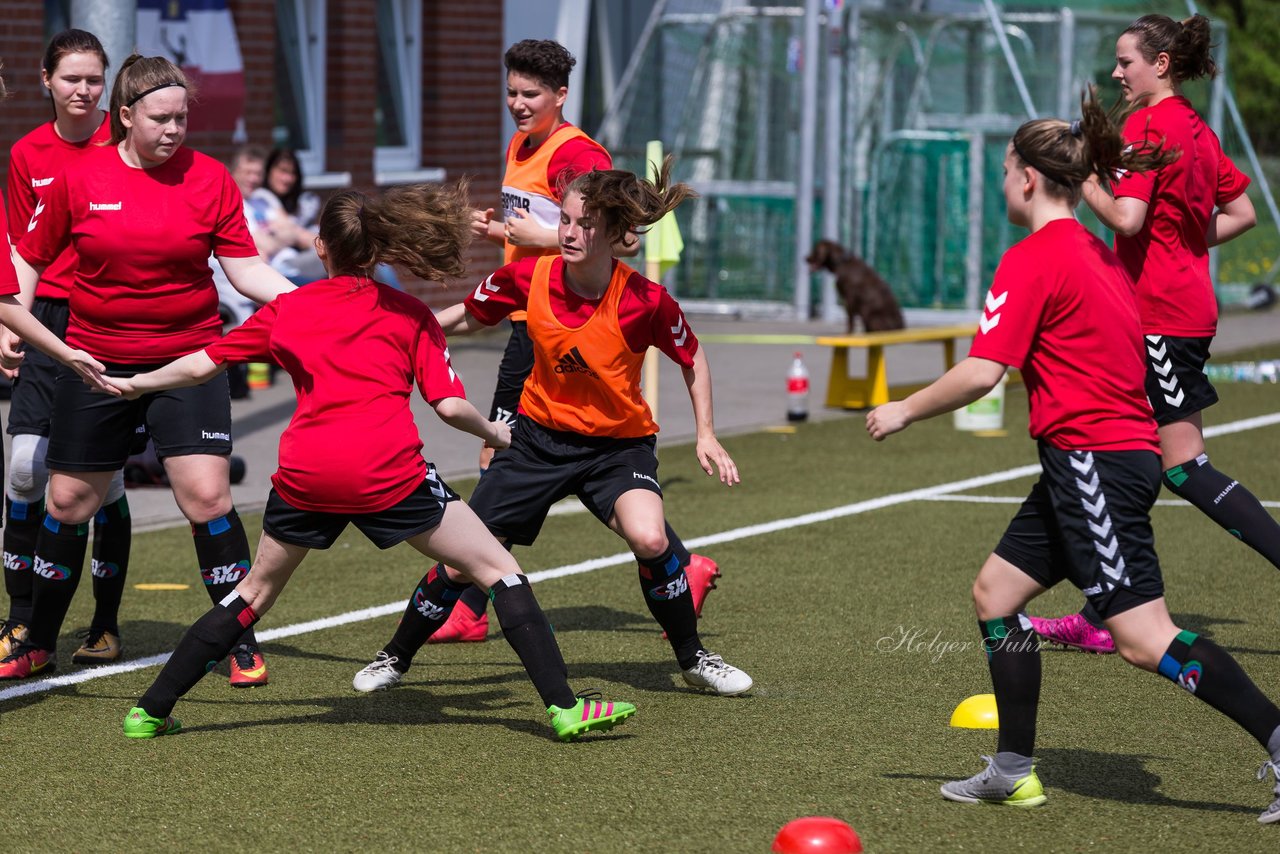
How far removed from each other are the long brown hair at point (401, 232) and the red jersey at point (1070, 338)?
5.09 feet

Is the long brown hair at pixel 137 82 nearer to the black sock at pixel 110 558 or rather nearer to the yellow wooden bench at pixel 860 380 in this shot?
the black sock at pixel 110 558

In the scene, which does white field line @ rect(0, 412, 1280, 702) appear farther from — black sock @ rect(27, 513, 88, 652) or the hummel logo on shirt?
the hummel logo on shirt

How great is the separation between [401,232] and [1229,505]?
2994 millimetres

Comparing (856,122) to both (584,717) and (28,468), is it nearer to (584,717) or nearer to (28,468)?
(28,468)

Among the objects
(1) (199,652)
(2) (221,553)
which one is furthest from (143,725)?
(2) (221,553)

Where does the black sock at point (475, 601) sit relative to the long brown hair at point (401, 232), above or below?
below

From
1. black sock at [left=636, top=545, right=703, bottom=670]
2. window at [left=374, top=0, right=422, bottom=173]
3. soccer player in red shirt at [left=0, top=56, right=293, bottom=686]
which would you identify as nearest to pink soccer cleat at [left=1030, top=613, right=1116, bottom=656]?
black sock at [left=636, top=545, right=703, bottom=670]

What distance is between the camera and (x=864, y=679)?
6.51m

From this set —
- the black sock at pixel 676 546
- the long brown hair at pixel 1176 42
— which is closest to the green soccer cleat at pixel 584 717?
the black sock at pixel 676 546

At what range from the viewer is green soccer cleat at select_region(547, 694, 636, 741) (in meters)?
5.59

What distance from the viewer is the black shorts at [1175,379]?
6.62 meters

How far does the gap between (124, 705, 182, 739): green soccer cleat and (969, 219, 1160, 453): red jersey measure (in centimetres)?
261

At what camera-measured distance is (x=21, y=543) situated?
6.84m

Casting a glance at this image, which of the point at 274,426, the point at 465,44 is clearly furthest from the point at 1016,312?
the point at 465,44
